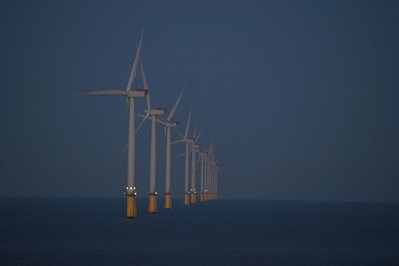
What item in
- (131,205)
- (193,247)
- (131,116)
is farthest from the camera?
(131,205)

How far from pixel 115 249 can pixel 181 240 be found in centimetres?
2032

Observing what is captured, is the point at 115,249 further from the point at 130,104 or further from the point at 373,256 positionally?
the point at 130,104

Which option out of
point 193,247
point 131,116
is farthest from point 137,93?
point 193,247

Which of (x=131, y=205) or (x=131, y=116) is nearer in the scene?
(x=131, y=116)

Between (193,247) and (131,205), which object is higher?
(131,205)

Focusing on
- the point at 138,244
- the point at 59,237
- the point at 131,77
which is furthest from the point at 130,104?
the point at 138,244

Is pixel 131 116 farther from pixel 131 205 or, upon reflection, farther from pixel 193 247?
pixel 193 247

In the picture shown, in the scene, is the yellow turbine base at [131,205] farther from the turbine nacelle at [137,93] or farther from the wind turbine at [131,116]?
the turbine nacelle at [137,93]

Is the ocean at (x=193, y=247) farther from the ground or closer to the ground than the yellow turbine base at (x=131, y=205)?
closer to the ground

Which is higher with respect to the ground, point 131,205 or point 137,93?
point 137,93

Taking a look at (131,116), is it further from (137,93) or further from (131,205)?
(131,205)

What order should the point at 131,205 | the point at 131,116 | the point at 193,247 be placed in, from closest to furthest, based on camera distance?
1. the point at 193,247
2. the point at 131,116
3. the point at 131,205

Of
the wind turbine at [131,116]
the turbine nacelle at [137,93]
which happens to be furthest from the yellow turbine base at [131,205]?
the turbine nacelle at [137,93]

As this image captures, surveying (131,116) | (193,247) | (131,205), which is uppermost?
(131,116)
